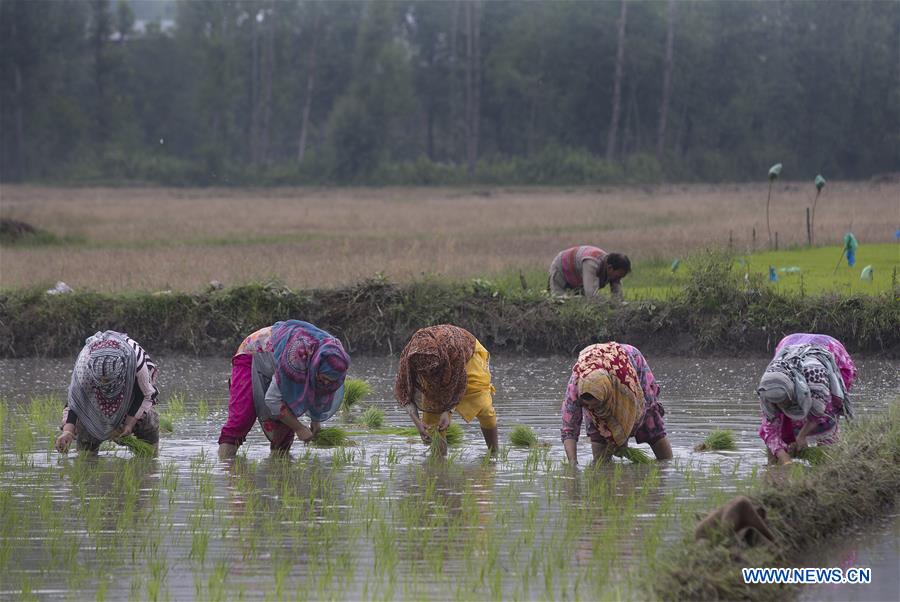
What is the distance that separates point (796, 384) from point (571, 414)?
132 cm

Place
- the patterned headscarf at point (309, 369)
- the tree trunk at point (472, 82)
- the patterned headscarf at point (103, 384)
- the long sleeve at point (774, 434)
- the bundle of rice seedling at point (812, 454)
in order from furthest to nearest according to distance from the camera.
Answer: the tree trunk at point (472, 82) → the patterned headscarf at point (103, 384) → the patterned headscarf at point (309, 369) → the long sleeve at point (774, 434) → the bundle of rice seedling at point (812, 454)

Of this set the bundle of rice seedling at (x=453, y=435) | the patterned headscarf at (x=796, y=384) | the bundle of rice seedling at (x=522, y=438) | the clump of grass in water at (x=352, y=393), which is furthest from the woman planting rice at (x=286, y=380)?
the patterned headscarf at (x=796, y=384)

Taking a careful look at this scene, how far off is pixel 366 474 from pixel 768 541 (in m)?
3.00

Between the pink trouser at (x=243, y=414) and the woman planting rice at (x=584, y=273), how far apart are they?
4.72 metres

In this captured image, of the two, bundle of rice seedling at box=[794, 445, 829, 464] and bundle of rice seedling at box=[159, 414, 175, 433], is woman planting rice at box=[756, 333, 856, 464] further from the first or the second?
bundle of rice seedling at box=[159, 414, 175, 433]

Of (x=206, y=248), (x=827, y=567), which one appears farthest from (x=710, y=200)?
(x=827, y=567)

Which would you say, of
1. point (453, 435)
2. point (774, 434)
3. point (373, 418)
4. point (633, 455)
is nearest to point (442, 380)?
point (453, 435)

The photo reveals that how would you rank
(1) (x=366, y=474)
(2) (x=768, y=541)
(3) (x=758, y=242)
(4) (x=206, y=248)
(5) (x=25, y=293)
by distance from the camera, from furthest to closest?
1. (4) (x=206, y=248)
2. (3) (x=758, y=242)
3. (5) (x=25, y=293)
4. (1) (x=366, y=474)
5. (2) (x=768, y=541)

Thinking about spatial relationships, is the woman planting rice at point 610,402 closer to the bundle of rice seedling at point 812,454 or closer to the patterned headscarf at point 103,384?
the bundle of rice seedling at point 812,454

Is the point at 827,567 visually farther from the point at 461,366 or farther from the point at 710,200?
the point at 710,200

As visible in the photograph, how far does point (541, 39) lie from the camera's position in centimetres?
5753

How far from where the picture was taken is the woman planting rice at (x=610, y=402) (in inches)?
291

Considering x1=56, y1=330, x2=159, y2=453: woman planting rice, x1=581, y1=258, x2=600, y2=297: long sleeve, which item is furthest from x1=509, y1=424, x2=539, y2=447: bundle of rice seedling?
x1=581, y1=258, x2=600, y2=297: long sleeve

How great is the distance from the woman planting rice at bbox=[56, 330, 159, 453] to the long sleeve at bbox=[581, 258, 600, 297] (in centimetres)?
545
